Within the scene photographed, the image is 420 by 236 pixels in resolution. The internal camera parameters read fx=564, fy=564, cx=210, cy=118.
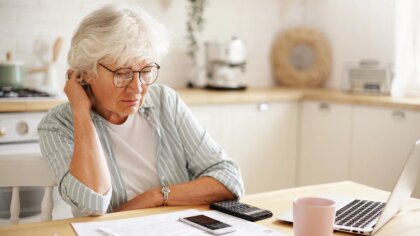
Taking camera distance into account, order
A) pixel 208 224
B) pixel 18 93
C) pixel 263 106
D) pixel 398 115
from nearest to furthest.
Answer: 1. pixel 208 224
2. pixel 18 93
3. pixel 398 115
4. pixel 263 106

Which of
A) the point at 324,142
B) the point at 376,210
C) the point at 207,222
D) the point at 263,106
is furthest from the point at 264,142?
the point at 207,222

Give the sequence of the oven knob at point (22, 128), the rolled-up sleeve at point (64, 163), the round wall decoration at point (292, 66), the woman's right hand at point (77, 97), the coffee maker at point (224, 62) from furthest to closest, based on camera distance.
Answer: the round wall decoration at point (292, 66), the coffee maker at point (224, 62), the oven knob at point (22, 128), the woman's right hand at point (77, 97), the rolled-up sleeve at point (64, 163)

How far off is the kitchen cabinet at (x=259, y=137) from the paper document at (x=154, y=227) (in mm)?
1874

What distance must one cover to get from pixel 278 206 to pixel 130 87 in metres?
0.55

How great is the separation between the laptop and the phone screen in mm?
160

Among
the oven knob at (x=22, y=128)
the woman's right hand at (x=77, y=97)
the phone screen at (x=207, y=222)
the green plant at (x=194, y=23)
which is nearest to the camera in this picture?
the phone screen at (x=207, y=222)

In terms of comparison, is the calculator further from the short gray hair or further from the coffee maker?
the coffee maker

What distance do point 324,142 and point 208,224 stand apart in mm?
2406

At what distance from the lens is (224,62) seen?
11.8ft

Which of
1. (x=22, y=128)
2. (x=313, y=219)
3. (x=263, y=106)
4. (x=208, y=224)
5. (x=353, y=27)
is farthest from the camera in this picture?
(x=353, y=27)

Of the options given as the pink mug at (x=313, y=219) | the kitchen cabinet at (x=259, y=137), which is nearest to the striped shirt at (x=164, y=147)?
the pink mug at (x=313, y=219)

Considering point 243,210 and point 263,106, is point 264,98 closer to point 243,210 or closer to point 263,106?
point 263,106

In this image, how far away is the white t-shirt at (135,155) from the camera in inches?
68.6

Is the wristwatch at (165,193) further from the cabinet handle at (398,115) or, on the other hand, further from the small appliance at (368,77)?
the small appliance at (368,77)
